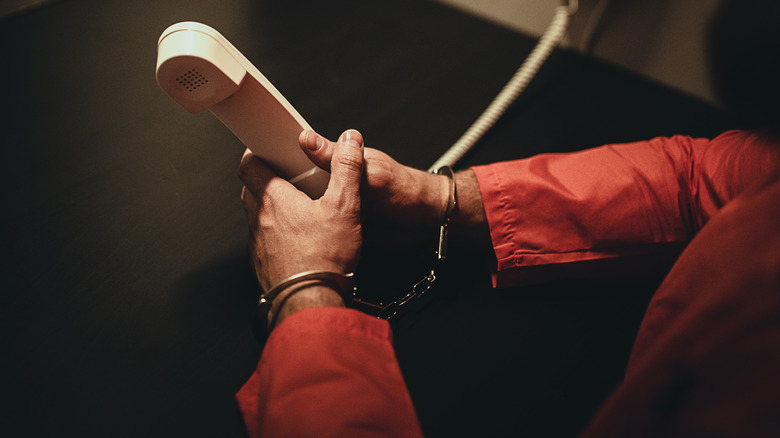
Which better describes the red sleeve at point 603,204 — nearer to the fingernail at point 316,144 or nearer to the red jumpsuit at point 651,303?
the red jumpsuit at point 651,303

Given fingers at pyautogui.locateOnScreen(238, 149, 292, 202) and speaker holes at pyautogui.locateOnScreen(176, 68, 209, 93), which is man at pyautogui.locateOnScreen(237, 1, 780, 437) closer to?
fingers at pyautogui.locateOnScreen(238, 149, 292, 202)

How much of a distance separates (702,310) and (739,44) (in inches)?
30.5

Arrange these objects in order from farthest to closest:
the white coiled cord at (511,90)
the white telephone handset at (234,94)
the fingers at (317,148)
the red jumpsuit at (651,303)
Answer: the white coiled cord at (511,90) → the fingers at (317,148) → the white telephone handset at (234,94) → the red jumpsuit at (651,303)

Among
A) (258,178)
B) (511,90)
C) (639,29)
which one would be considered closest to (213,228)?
(258,178)

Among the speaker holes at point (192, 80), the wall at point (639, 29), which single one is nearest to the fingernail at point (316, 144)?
the speaker holes at point (192, 80)

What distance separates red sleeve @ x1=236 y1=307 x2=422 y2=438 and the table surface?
4.9 inches

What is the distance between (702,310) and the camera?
31cm

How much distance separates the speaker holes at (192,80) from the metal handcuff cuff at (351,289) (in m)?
0.23

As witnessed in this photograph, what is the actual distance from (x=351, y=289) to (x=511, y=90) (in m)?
0.58

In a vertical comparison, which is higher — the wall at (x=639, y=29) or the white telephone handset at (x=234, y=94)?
the white telephone handset at (x=234, y=94)

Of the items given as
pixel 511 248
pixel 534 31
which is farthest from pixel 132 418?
pixel 534 31

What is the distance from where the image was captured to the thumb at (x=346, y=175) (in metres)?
0.54

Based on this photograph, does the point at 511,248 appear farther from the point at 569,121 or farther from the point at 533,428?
the point at 569,121

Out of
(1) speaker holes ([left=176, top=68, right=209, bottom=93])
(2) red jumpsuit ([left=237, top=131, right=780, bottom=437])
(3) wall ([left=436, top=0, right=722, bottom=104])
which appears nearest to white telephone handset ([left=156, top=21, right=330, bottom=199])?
(1) speaker holes ([left=176, top=68, right=209, bottom=93])
